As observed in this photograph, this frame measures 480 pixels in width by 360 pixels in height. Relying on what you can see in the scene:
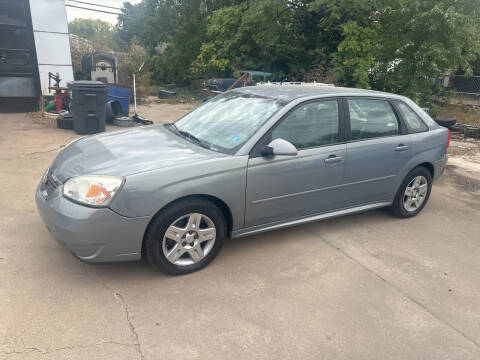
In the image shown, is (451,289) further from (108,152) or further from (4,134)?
(4,134)

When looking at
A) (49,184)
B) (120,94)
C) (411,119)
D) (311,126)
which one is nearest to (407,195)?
(411,119)

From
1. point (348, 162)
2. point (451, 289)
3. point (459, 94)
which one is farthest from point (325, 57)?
point (451, 289)

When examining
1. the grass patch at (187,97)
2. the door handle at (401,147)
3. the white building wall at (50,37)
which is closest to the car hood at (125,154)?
the door handle at (401,147)

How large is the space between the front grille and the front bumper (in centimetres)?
14

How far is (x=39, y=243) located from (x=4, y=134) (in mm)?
Answer: 5478

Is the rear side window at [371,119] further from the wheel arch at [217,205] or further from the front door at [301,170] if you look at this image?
the wheel arch at [217,205]

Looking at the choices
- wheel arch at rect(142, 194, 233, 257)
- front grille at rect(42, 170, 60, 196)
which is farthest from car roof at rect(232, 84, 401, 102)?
front grille at rect(42, 170, 60, 196)

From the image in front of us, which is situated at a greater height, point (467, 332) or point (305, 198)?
point (305, 198)

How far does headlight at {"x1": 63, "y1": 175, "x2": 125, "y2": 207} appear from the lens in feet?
9.26

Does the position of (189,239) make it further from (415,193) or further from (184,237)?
(415,193)

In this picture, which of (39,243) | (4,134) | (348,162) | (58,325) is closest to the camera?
(58,325)

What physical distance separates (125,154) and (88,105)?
5551 millimetres

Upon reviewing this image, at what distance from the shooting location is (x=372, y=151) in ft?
13.3

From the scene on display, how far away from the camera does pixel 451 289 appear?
331 centimetres
